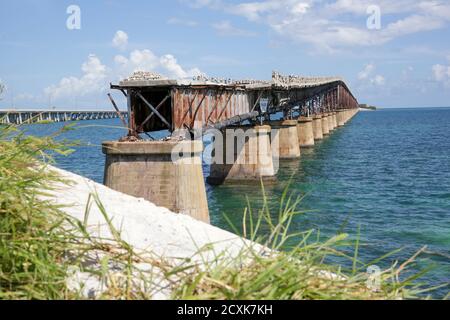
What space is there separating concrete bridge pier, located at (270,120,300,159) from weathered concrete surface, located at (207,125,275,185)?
1249 centimetres

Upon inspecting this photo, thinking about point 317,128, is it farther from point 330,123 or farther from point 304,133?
point 330,123

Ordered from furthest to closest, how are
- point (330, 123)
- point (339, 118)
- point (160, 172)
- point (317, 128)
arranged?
point (339, 118) < point (330, 123) < point (317, 128) < point (160, 172)

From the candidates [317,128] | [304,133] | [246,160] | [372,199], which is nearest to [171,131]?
[372,199]

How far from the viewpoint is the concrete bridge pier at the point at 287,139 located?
4834 centimetres

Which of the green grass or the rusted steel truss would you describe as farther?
the rusted steel truss

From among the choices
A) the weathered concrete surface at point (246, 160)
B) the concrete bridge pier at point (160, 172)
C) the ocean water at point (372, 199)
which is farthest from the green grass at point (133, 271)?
the weathered concrete surface at point (246, 160)

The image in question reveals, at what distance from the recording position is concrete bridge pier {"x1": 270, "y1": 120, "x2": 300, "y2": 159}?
48344mm

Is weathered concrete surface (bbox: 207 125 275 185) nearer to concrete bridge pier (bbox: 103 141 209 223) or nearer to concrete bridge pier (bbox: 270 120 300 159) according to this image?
concrete bridge pier (bbox: 270 120 300 159)

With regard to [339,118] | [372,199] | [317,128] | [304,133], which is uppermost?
[339,118]

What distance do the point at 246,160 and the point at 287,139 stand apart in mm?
14355

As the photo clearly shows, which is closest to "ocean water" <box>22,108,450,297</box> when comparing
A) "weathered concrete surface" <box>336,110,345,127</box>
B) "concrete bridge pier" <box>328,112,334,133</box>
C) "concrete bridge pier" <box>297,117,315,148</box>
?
Result: "concrete bridge pier" <box>297,117,315,148</box>

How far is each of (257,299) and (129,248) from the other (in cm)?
163

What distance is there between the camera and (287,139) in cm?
4869
